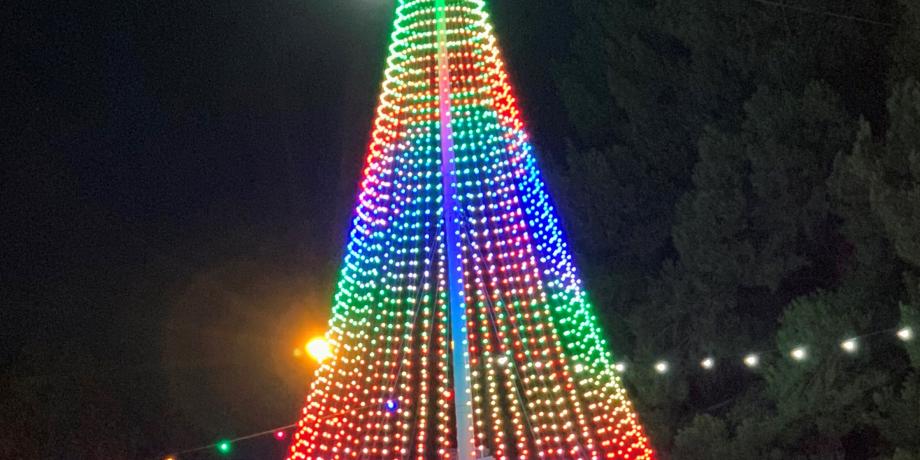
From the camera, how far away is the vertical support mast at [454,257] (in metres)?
6.31

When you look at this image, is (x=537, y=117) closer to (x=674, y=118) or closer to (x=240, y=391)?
(x=674, y=118)

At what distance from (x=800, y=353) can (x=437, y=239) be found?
297 cm

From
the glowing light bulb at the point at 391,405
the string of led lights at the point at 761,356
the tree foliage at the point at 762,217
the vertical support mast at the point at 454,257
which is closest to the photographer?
the vertical support mast at the point at 454,257

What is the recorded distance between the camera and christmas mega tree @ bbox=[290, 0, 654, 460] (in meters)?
6.43

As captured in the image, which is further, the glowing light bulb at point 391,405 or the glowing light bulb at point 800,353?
the glowing light bulb at point 800,353

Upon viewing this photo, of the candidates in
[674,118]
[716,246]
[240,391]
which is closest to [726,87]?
[674,118]

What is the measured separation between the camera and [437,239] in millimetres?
6672

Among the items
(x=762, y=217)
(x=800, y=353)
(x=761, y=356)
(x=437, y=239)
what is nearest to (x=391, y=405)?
(x=437, y=239)

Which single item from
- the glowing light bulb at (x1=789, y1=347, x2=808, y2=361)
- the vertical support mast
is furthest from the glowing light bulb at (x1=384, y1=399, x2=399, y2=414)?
the glowing light bulb at (x1=789, y1=347, x2=808, y2=361)

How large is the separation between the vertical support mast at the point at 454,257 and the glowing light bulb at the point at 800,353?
2715 millimetres

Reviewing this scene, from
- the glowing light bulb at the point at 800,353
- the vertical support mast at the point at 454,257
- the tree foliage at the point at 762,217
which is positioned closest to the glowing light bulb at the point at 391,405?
the vertical support mast at the point at 454,257

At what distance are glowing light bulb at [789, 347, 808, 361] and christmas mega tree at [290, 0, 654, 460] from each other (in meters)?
1.49

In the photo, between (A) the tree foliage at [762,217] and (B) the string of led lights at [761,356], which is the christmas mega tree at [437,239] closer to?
(B) the string of led lights at [761,356]

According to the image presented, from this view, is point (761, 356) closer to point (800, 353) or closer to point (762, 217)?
point (800, 353)
